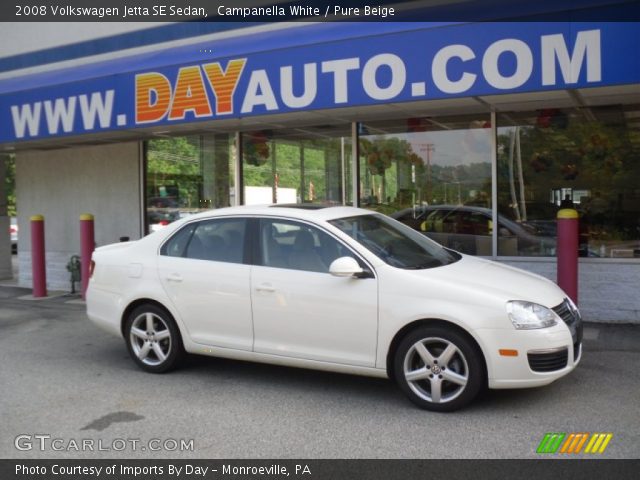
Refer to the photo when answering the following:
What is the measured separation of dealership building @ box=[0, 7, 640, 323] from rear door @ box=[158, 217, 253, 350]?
2608 mm

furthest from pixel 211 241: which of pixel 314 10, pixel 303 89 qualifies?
pixel 314 10

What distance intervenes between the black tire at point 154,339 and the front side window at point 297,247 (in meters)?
1.19

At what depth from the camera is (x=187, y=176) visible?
39.1 feet

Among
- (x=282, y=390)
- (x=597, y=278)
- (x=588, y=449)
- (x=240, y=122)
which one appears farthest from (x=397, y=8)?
(x=588, y=449)

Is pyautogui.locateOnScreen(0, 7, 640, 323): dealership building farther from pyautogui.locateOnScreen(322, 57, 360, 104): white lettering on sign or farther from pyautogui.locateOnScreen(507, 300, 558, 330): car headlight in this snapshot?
pyautogui.locateOnScreen(507, 300, 558, 330): car headlight

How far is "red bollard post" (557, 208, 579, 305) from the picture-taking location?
7684 mm

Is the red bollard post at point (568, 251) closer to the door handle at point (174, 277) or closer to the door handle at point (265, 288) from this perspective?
the door handle at point (265, 288)

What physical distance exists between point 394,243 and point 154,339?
7.99 feet

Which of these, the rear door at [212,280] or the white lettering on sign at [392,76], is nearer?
the rear door at [212,280]

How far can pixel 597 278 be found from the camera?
334 inches

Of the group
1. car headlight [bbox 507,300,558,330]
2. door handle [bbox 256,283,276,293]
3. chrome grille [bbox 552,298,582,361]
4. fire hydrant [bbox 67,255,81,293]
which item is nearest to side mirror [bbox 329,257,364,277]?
door handle [bbox 256,283,276,293]
